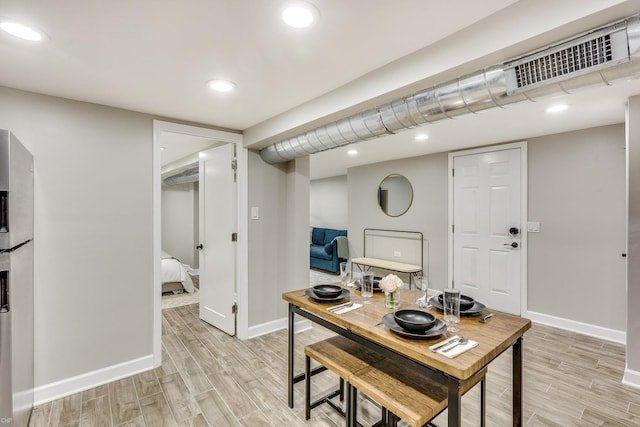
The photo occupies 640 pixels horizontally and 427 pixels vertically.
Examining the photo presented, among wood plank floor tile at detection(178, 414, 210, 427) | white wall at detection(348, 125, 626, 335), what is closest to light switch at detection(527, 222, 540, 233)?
white wall at detection(348, 125, 626, 335)

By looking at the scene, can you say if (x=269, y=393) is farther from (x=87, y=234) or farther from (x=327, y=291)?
(x=87, y=234)

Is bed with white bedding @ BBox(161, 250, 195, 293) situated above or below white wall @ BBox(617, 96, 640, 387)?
below

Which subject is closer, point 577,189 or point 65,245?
point 65,245

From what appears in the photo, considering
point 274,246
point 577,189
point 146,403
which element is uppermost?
point 577,189

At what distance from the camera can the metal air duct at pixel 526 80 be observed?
115 cm

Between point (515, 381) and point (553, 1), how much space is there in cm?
182

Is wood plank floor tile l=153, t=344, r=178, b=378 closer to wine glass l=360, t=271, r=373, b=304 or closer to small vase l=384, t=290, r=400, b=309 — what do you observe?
wine glass l=360, t=271, r=373, b=304

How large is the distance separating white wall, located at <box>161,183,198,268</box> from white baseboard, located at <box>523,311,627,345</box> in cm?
630

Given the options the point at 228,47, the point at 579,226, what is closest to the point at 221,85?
the point at 228,47

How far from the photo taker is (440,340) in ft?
4.65

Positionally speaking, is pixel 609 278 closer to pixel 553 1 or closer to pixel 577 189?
pixel 577 189

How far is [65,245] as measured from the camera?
7.56 ft

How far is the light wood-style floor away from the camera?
2008mm

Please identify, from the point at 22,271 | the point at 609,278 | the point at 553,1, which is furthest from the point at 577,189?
the point at 22,271
